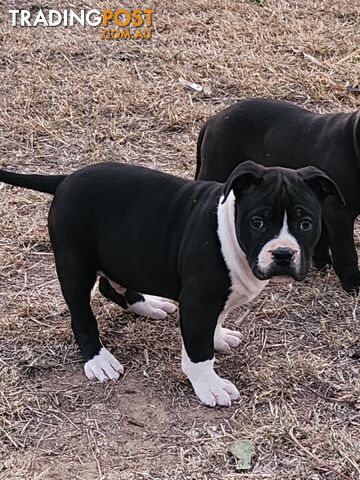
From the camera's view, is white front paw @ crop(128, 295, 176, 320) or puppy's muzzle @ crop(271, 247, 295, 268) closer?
puppy's muzzle @ crop(271, 247, 295, 268)

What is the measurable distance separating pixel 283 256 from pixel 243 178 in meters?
0.35

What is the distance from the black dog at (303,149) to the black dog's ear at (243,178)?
1.16 metres

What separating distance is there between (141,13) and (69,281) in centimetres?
493

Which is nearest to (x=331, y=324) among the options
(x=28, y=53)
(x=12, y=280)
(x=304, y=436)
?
(x=304, y=436)

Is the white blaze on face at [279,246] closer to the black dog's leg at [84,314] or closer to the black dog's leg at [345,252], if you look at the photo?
the black dog's leg at [84,314]

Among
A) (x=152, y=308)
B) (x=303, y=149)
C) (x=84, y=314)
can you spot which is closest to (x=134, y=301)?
(x=152, y=308)

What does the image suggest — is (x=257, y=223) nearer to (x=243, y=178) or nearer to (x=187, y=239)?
(x=243, y=178)

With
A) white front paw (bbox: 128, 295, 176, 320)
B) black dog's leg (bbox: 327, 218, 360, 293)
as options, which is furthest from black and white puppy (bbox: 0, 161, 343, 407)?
black dog's leg (bbox: 327, 218, 360, 293)

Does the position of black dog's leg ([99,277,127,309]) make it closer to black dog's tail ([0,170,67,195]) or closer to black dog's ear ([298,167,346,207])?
black dog's tail ([0,170,67,195])

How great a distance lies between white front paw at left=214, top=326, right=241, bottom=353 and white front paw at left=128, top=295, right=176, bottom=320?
0.33 metres

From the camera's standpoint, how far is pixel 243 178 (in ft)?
11.5

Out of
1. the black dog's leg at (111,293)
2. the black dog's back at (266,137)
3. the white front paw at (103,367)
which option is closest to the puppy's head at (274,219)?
the white front paw at (103,367)

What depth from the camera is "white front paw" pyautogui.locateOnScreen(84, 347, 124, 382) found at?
4020 mm

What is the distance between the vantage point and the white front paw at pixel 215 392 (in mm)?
3832
